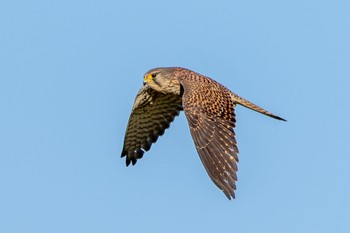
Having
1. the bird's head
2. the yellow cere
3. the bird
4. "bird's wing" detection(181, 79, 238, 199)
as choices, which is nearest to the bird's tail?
the bird

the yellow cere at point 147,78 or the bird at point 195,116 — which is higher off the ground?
the yellow cere at point 147,78

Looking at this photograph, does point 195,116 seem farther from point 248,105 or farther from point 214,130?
point 248,105

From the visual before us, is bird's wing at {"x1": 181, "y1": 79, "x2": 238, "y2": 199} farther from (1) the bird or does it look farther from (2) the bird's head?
(2) the bird's head

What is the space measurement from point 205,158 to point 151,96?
3.61 m

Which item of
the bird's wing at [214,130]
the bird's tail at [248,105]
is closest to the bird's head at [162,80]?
the bird's wing at [214,130]

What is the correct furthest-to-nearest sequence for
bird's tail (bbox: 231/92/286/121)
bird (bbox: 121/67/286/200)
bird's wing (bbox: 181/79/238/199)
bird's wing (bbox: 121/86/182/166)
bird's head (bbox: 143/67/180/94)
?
1. bird's wing (bbox: 121/86/182/166)
2. bird's head (bbox: 143/67/180/94)
3. bird's tail (bbox: 231/92/286/121)
4. bird (bbox: 121/67/286/200)
5. bird's wing (bbox: 181/79/238/199)

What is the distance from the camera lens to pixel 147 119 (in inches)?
727

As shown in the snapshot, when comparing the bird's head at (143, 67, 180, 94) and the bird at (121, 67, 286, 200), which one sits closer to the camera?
the bird at (121, 67, 286, 200)

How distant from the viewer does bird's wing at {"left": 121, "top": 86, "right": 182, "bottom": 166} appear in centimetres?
1803

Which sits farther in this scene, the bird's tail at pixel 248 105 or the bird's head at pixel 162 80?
the bird's head at pixel 162 80

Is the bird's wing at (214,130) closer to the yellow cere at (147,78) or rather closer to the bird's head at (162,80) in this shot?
the bird's head at (162,80)

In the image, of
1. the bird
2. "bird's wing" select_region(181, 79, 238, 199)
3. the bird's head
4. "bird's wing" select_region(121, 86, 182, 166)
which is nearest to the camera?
"bird's wing" select_region(181, 79, 238, 199)

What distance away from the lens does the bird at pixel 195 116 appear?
47.7 ft

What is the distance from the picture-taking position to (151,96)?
58.9 feet
